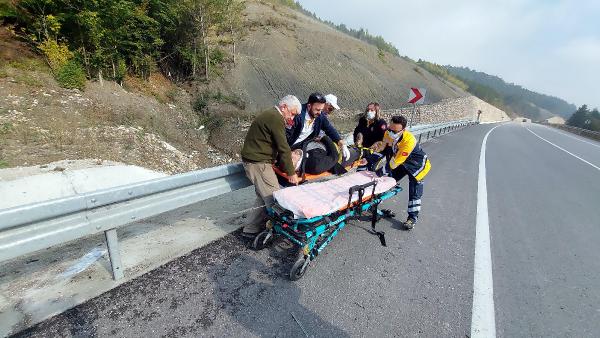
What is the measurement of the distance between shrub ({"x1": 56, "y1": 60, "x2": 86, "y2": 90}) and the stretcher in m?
11.0

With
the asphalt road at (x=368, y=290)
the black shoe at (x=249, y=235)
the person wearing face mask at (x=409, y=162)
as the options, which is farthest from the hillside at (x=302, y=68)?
the asphalt road at (x=368, y=290)

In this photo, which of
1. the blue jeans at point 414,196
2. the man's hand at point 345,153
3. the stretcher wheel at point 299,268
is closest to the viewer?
the stretcher wheel at point 299,268

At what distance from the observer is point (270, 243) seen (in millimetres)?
3248

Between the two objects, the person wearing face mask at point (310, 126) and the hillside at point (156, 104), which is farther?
the hillside at point (156, 104)

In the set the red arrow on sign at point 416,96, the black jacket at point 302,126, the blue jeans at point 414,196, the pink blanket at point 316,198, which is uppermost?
the red arrow on sign at point 416,96

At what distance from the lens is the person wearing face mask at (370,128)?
596cm

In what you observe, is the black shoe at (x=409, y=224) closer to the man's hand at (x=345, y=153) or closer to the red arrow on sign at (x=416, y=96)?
the man's hand at (x=345, y=153)

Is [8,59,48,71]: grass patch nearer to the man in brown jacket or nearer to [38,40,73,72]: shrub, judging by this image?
[38,40,73,72]: shrub

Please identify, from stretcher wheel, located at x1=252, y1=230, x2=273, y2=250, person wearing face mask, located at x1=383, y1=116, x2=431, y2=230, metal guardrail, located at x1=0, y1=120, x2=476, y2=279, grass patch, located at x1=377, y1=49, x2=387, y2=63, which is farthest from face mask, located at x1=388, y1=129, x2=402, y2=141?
grass patch, located at x1=377, y1=49, x2=387, y2=63

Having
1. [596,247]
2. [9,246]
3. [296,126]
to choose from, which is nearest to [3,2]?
[296,126]

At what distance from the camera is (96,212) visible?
221cm

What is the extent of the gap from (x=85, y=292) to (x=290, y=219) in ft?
→ 5.63

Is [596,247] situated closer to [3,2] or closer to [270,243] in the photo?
[270,243]

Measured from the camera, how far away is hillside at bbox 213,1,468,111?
21391 millimetres
